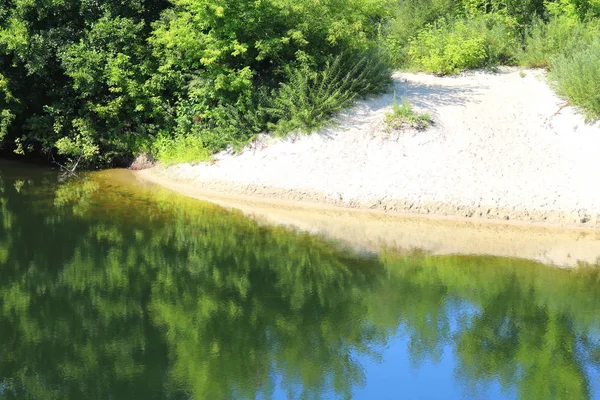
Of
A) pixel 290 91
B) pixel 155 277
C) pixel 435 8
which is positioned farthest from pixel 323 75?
pixel 155 277

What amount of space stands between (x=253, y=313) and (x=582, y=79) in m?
12.5

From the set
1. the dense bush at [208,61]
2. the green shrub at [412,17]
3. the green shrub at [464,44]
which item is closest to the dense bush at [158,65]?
the dense bush at [208,61]

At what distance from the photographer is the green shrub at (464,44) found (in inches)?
941

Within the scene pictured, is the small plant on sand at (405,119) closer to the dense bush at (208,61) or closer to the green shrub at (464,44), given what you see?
the dense bush at (208,61)

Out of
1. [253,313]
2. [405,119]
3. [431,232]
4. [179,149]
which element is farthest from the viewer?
[179,149]

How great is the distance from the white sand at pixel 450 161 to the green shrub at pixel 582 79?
38cm

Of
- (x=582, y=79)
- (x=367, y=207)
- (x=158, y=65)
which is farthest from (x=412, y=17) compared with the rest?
(x=367, y=207)

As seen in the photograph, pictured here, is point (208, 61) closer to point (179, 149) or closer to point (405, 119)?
point (179, 149)

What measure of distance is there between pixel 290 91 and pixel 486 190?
6350 mm

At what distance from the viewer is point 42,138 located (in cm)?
2409

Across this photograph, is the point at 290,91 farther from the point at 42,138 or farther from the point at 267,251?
the point at 42,138

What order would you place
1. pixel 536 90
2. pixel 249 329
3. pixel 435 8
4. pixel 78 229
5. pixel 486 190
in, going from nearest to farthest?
pixel 249 329
pixel 78 229
pixel 486 190
pixel 536 90
pixel 435 8

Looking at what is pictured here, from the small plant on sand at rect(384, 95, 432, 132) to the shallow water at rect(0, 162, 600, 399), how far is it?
205 inches

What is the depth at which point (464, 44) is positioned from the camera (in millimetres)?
23938
